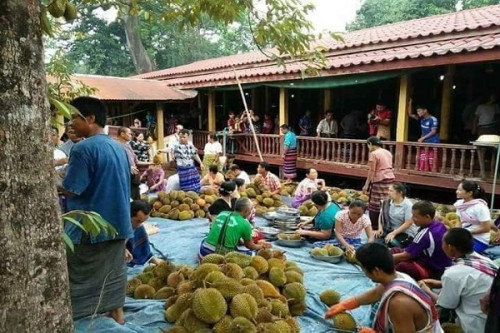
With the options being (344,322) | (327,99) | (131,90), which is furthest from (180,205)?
(131,90)

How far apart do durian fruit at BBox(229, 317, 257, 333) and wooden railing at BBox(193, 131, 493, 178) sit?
5.70 meters

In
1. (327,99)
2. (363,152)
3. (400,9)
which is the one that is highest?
(400,9)

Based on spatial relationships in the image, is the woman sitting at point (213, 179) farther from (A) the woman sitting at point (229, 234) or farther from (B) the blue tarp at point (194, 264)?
(A) the woman sitting at point (229, 234)

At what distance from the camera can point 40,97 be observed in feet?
3.45

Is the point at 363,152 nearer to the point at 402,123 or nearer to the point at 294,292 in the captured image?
the point at 402,123

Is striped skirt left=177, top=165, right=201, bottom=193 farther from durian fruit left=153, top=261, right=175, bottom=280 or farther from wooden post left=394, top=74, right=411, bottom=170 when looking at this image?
wooden post left=394, top=74, right=411, bottom=170

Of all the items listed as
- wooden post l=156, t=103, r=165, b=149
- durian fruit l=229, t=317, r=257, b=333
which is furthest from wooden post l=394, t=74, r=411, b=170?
wooden post l=156, t=103, r=165, b=149

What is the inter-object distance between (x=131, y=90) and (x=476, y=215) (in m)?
9.52

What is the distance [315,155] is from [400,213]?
4.89m

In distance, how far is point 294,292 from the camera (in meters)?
3.01

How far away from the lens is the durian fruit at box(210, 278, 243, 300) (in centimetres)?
248

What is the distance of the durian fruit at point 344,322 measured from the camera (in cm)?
292

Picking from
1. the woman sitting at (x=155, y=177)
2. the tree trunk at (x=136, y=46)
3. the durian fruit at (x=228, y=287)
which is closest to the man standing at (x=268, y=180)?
the woman sitting at (x=155, y=177)

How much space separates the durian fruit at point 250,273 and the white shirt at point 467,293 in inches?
51.3
